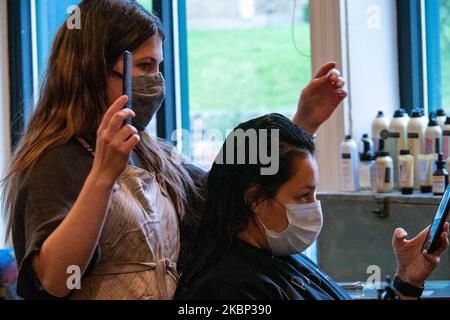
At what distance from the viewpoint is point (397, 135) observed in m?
3.15

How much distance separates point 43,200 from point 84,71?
329mm

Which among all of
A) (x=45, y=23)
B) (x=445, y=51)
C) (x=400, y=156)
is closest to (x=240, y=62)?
(x=45, y=23)

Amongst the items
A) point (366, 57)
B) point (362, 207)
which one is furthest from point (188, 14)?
point (362, 207)

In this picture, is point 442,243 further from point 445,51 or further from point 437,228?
point 445,51

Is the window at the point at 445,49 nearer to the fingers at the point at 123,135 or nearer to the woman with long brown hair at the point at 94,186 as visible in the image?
the woman with long brown hair at the point at 94,186

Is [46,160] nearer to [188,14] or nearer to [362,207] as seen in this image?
[362,207]

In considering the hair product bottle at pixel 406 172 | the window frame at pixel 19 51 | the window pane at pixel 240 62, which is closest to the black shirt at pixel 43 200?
the hair product bottle at pixel 406 172

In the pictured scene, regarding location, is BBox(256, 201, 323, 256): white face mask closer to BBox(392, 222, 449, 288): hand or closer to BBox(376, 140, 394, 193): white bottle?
BBox(392, 222, 449, 288): hand

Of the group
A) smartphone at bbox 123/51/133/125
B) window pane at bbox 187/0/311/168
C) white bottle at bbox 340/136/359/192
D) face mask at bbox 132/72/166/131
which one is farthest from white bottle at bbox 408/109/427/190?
smartphone at bbox 123/51/133/125

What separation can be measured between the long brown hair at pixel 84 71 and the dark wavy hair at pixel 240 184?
1.03 feet

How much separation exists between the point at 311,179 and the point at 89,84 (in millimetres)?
548

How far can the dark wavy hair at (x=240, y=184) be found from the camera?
1791mm

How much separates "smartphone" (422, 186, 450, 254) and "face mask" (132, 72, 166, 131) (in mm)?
693

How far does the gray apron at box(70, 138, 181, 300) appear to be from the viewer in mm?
1739
